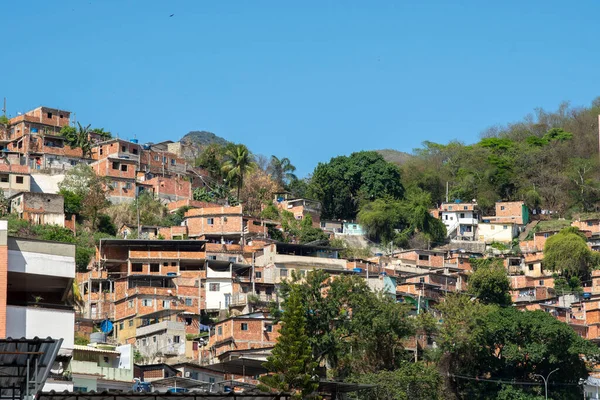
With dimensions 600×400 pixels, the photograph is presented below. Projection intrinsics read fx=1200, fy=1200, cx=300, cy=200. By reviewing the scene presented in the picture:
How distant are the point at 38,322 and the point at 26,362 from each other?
10.2 feet

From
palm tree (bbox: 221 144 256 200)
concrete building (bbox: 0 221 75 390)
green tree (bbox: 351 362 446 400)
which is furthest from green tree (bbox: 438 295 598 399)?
concrete building (bbox: 0 221 75 390)

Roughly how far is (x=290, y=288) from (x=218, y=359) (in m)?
4.35

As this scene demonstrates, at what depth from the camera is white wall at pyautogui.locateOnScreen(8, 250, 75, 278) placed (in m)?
17.2

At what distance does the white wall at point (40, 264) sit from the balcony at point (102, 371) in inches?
561

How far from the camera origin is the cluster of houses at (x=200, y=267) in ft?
158

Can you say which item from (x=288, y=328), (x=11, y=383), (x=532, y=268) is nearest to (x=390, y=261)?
(x=532, y=268)

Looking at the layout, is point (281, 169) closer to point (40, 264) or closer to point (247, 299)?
point (247, 299)

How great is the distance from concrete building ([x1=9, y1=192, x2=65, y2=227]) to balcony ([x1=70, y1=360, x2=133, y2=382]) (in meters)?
31.0

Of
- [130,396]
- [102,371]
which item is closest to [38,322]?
[130,396]

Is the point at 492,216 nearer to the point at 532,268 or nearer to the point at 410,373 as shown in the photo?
the point at 532,268

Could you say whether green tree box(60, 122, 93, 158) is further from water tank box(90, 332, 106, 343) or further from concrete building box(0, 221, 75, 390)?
concrete building box(0, 221, 75, 390)

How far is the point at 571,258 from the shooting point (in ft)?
A: 234

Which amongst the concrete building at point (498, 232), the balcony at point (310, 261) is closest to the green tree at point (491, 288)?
the balcony at point (310, 261)

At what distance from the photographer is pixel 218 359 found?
49.7 metres
